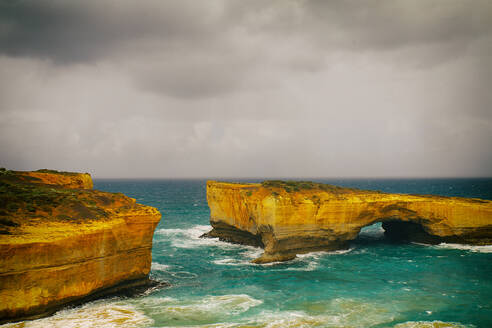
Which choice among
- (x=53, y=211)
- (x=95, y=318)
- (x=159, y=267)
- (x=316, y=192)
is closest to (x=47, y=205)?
(x=53, y=211)

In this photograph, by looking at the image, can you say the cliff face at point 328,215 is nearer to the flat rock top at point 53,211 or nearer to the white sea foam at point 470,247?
the white sea foam at point 470,247

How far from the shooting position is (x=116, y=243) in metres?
20.0

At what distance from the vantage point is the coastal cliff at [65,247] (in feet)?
51.8

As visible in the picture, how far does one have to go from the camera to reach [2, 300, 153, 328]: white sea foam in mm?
16156

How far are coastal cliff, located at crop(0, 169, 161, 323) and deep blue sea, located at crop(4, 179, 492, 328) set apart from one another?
1243 millimetres

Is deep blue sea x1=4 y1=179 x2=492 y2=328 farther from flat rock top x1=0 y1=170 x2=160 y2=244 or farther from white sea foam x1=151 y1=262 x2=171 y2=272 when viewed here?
flat rock top x1=0 y1=170 x2=160 y2=244

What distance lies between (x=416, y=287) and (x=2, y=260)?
81.8 ft

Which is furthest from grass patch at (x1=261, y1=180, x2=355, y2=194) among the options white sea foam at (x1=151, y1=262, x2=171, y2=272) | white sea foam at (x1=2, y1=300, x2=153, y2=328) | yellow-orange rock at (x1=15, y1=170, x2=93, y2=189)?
white sea foam at (x1=2, y1=300, x2=153, y2=328)

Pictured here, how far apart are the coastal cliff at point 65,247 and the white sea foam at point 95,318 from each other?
0.52 meters

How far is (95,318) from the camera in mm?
17125

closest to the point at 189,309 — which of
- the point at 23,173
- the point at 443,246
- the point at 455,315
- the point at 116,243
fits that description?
the point at 116,243

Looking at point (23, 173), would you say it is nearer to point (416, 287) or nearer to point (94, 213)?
point (94, 213)

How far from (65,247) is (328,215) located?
Result: 922 inches

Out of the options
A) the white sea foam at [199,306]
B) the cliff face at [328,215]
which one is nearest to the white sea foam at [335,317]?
the white sea foam at [199,306]
